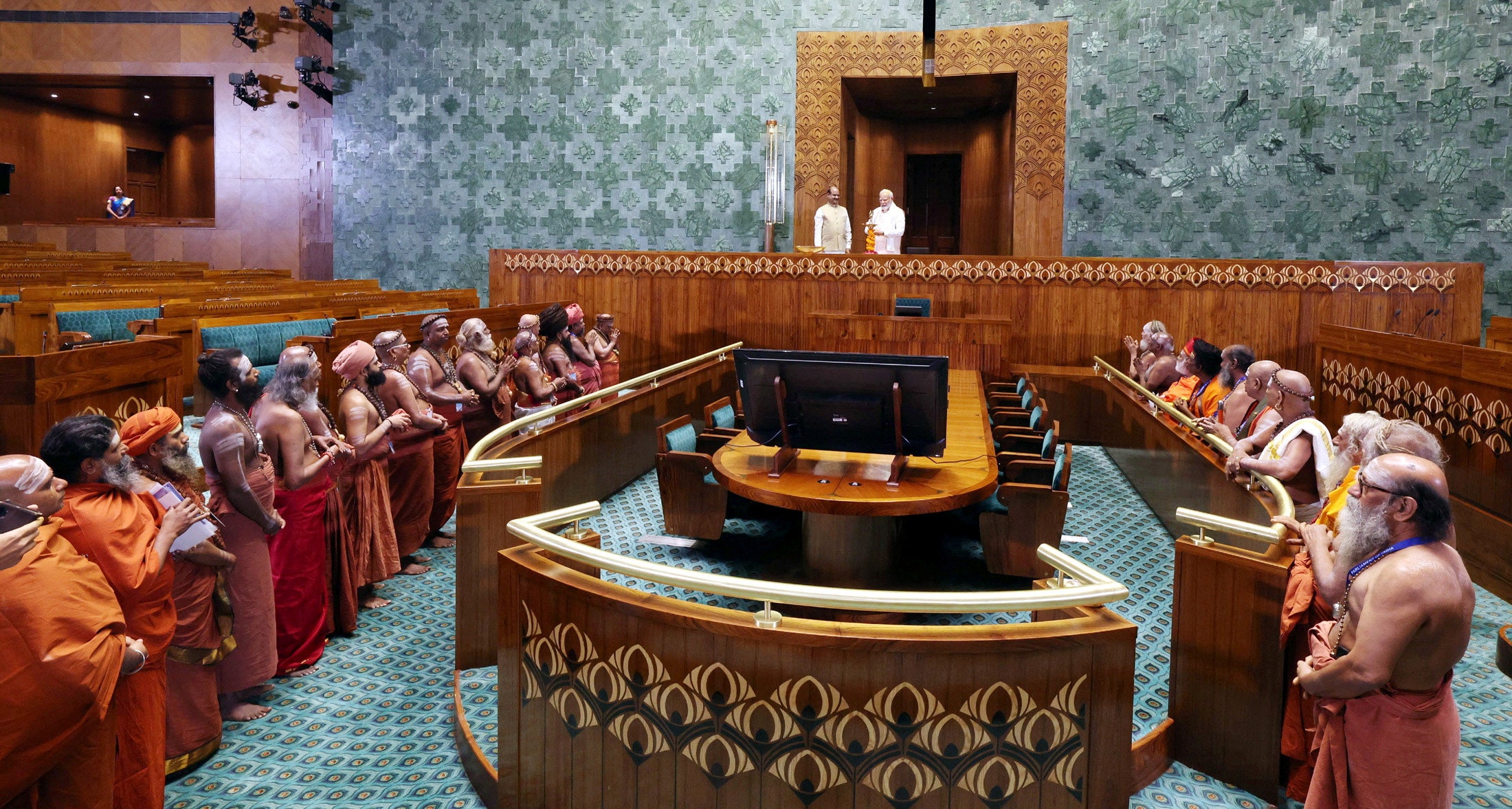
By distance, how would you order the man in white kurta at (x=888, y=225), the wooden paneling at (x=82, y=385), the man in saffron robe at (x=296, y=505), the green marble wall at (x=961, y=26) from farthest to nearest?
1. the green marble wall at (x=961, y=26)
2. the man in white kurta at (x=888, y=225)
3. the man in saffron robe at (x=296, y=505)
4. the wooden paneling at (x=82, y=385)

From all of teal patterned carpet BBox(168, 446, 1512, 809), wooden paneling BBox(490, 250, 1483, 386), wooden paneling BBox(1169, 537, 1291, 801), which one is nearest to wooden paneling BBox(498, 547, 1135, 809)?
teal patterned carpet BBox(168, 446, 1512, 809)

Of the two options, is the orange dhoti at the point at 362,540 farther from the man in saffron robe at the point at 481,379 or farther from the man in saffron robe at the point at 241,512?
the man in saffron robe at the point at 481,379

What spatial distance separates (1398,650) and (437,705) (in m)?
3.20

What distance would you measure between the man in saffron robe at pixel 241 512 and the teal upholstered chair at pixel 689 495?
2055 mm

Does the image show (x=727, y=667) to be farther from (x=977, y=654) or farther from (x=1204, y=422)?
(x=1204, y=422)

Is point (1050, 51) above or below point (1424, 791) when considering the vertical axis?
above

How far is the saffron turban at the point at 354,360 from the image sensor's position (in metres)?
4.56

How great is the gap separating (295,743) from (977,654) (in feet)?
8.39

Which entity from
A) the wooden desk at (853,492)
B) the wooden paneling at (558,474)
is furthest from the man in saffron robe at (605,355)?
the wooden desk at (853,492)

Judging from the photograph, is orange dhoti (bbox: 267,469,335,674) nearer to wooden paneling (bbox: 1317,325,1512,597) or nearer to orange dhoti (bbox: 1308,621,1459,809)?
orange dhoti (bbox: 1308,621,1459,809)

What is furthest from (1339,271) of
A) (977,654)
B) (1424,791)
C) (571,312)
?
(977,654)

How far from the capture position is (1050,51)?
1274cm

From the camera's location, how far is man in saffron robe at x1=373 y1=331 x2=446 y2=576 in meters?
4.97

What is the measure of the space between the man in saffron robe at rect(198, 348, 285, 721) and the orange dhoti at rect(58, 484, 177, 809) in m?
0.69
